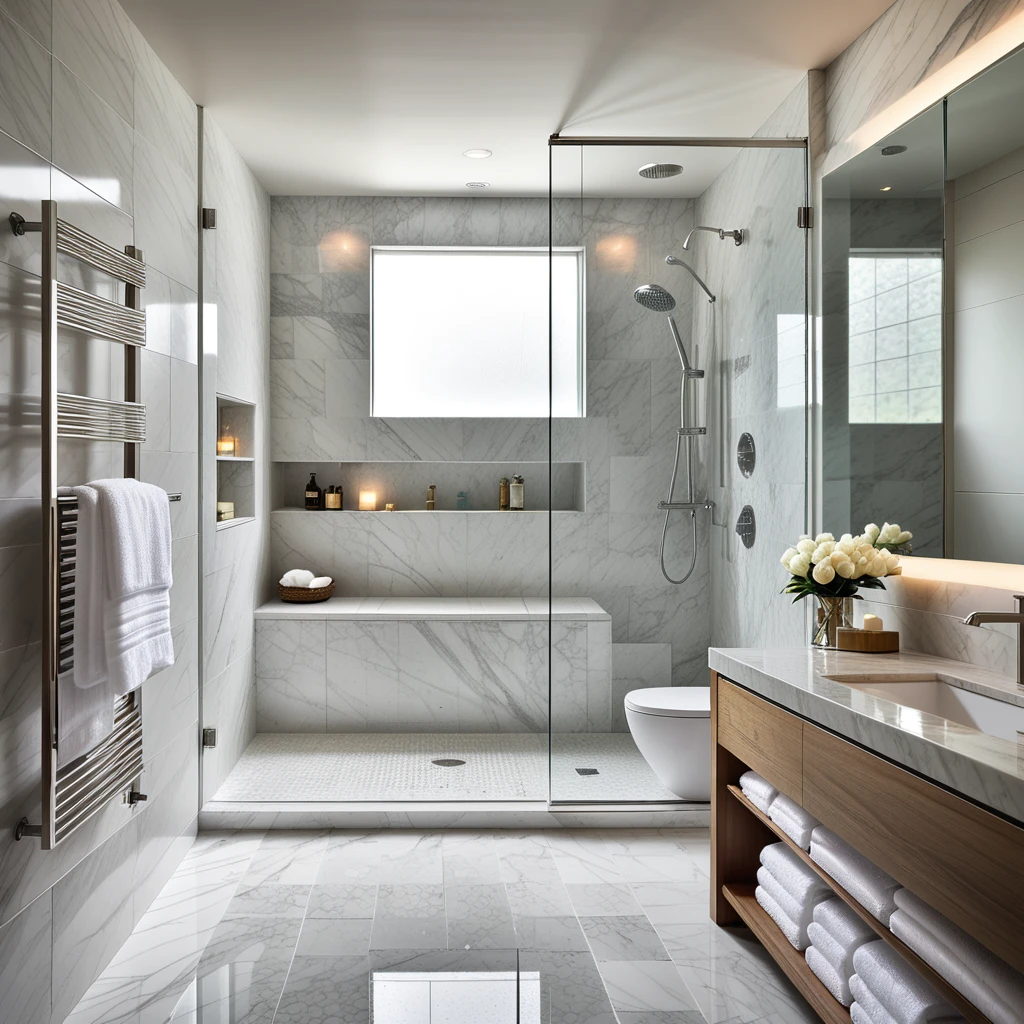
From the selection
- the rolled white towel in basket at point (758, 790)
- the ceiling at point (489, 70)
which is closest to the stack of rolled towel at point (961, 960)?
the rolled white towel in basket at point (758, 790)

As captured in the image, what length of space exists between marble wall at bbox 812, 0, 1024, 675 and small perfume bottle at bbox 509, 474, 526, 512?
2.29m

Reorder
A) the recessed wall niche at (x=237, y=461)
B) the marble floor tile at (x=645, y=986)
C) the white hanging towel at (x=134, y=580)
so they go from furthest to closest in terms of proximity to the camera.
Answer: the recessed wall niche at (x=237, y=461), the marble floor tile at (x=645, y=986), the white hanging towel at (x=134, y=580)

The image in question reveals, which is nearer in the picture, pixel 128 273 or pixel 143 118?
pixel 128 273

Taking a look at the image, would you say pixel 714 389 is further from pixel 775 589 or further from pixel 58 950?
pixel 58 950

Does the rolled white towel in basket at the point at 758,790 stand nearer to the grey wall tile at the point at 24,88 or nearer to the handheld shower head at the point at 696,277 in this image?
the handheld shower head at the point at 696,277

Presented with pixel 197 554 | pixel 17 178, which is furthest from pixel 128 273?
pixel 197 554

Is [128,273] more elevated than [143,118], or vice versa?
[143,118]

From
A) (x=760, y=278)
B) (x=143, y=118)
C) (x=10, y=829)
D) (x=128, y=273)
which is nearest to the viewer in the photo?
(x=10, y=829)

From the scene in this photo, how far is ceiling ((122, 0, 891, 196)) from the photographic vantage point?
106 inches

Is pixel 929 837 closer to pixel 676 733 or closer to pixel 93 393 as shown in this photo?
pixel 676 733

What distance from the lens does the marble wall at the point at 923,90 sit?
7.09 feet

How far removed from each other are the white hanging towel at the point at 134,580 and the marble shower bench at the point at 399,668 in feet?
6.22

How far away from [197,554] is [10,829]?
5.02 feet

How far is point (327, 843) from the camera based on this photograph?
3.29 metres
